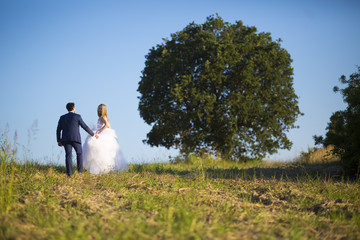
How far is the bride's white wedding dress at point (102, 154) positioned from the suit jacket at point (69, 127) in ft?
4.19

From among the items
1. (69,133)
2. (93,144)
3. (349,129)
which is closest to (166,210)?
(69,133)

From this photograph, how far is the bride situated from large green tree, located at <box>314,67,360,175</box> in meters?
7.77

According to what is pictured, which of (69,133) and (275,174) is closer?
(69,133)

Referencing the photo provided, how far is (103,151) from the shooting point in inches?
411

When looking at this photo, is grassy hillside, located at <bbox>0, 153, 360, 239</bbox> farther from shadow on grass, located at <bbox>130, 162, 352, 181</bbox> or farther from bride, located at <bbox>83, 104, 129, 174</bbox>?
shadow on grass, located at <bbox>130, 162, 352, 181</bbox>

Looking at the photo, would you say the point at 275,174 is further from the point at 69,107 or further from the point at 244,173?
the point at 69,107

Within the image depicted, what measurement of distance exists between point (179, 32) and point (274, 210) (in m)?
14.1

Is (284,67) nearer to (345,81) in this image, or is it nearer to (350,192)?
(345,81)

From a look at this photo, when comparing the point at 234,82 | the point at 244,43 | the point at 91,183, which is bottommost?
the point at 91,183

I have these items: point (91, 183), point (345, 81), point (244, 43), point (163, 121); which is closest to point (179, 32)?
point (244, 43)

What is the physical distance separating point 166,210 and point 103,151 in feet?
18.2

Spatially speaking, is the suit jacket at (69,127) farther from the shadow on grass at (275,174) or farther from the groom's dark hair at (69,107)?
the shadow on grass at (275,174)

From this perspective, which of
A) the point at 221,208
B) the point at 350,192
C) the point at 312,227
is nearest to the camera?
the point at 312,227

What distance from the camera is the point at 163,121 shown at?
17578mm
